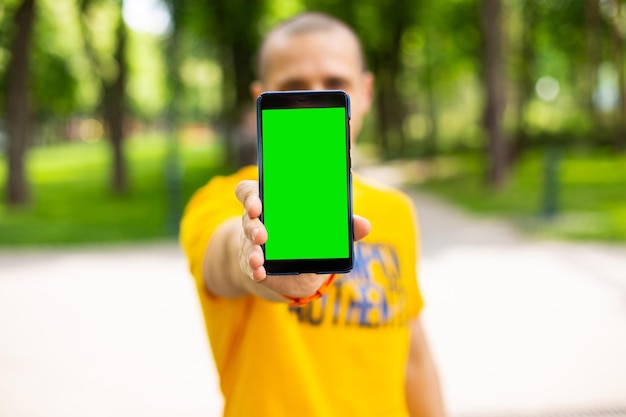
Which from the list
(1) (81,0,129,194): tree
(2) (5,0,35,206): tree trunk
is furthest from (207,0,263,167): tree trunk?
(2) (5,0,35,206): tree trunk

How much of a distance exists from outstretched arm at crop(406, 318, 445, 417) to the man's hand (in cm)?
95

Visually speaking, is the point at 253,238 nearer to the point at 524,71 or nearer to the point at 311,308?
the point at 311,308

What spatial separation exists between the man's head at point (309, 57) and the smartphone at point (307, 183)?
650 millimetres

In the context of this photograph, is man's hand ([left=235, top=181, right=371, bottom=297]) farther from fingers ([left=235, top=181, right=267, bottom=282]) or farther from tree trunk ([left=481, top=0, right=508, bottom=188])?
tree trunk ([left=481, top=0, right=508, bottom=188])

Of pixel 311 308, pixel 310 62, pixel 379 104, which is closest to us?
pixel 311 308

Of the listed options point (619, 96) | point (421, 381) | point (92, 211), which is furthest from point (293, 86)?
point (619, 96)

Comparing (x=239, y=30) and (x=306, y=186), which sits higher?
(x=239, y=30)

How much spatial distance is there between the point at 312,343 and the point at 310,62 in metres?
0.77

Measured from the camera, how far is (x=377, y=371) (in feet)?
5.97

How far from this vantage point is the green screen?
1.25m

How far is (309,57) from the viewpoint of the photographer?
1.94 metres

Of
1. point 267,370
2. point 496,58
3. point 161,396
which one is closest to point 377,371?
point 267,370

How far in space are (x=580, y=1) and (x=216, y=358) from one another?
3142 centimetres

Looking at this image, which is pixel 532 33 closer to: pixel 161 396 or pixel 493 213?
pixel 493 213
